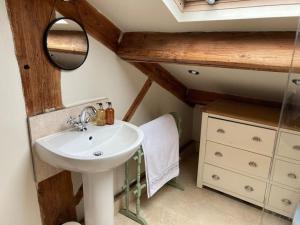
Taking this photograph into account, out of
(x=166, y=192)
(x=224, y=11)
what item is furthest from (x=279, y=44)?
(x=166, y=192)

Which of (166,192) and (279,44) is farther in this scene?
(166,192)

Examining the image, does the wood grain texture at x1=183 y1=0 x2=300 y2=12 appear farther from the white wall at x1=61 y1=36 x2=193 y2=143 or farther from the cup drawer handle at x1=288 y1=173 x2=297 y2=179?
the cup drawer handle at x1=288 y1=173 x2=297 y2=179

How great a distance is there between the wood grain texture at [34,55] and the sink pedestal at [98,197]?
1.71 ft

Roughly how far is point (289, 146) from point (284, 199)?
0.46 meters

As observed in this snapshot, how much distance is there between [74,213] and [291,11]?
1.85 metres

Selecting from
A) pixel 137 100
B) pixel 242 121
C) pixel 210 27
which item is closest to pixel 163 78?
pixel 137 100

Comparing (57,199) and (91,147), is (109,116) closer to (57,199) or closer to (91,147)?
(91,147)

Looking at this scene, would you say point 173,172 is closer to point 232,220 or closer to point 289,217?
point 232,220

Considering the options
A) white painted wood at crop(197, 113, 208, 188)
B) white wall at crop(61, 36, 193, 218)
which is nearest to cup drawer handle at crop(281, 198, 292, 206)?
white painted wood at crop(197, 113, 208, 188)

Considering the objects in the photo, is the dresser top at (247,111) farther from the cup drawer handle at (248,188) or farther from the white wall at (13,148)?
the white wall at (13,148)

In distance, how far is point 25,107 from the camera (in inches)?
52.6

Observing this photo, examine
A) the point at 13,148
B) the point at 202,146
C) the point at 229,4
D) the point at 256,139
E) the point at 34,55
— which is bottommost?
the point at 202,146

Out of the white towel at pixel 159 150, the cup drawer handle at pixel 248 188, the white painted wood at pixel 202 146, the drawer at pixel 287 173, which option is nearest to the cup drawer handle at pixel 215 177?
the white painted wood at pixel 202 146

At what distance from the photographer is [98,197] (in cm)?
153
